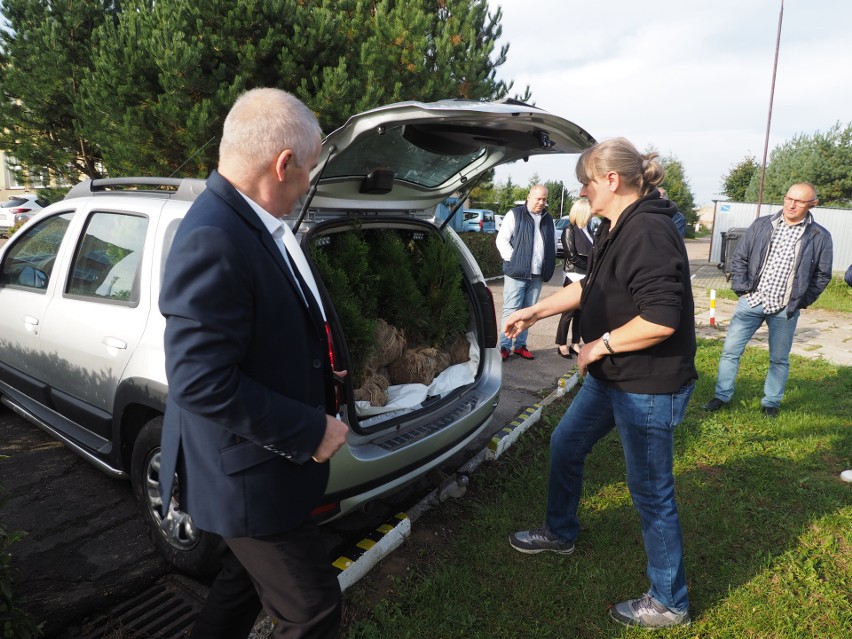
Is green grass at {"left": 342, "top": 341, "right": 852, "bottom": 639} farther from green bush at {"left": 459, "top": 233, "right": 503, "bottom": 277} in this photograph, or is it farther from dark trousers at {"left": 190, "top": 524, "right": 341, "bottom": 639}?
green bush at {"left": 459, "top": 233, "right": 503, "bottom": 277}

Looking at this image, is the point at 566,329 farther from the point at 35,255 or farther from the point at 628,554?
the point at 35,255

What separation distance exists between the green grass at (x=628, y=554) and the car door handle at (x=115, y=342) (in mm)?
1591

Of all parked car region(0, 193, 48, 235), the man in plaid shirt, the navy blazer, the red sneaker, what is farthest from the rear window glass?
parked car region(0, 193, 48, 235)

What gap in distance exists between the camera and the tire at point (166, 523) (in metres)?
2.49

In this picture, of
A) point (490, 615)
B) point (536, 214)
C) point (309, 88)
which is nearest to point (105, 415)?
point (490, 615)

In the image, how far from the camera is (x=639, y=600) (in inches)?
99.2

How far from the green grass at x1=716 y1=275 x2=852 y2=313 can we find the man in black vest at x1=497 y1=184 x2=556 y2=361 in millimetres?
7386

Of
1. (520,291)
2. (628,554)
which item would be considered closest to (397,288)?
(628,554)

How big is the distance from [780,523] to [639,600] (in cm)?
142

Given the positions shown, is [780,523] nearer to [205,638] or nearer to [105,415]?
[205,638]

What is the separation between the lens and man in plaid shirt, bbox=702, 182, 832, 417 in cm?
469

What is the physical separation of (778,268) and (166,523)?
4.89 m

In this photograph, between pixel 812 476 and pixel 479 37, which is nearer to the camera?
pixel 812 476

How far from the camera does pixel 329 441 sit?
149 centimetres
